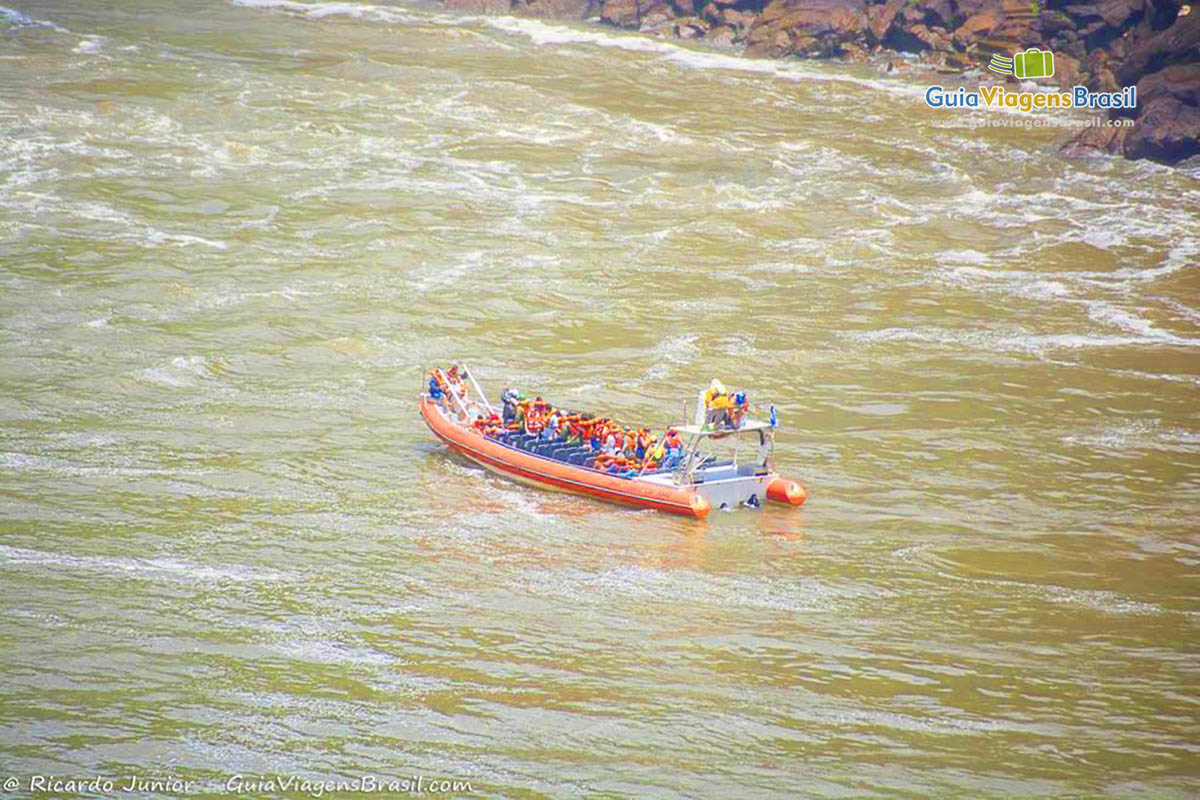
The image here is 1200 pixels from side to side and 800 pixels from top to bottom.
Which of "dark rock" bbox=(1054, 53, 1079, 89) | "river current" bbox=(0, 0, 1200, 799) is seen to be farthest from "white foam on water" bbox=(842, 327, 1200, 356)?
"dark rock" bbox=(1054, 53, 1079, 89)

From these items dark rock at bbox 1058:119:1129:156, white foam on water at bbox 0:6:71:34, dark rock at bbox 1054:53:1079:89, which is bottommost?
dark rock at bbox 1058:119:1129:156

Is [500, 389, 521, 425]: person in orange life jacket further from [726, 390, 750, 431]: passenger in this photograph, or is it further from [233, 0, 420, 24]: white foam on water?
[233, 0, 420, 24]: white foam on water

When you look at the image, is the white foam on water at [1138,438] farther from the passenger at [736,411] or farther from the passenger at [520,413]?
the passenger at [520,413]

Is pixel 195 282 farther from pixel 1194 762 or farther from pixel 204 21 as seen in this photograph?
pixel 204 21

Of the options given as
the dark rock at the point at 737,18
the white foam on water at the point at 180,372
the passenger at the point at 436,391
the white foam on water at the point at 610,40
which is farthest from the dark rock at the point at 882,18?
the passenger at the point at 436,391

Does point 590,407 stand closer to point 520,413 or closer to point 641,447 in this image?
point 520,413

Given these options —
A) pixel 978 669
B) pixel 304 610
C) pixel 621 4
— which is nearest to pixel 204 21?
pixel 621 4

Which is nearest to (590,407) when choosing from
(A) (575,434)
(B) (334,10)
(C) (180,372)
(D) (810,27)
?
(A) (575,434)
